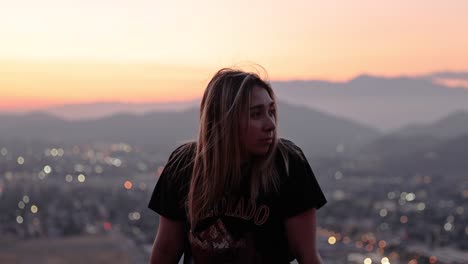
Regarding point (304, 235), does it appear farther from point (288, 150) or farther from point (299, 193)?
point (288, 150)

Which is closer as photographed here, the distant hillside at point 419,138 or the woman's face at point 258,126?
the woman's face at point 258,126

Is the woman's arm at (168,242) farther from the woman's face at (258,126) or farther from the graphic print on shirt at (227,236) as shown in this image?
the woman's face at (258,126)

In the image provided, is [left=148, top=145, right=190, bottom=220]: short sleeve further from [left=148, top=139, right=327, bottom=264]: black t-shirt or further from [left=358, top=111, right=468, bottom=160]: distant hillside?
[left=358, top=111, right=468, bottom=160]: distant hillside

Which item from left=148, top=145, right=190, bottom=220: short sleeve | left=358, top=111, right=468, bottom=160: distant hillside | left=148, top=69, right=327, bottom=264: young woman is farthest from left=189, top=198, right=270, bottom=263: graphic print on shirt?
left=358, top=111, right=468, bottom=160: distant hillside

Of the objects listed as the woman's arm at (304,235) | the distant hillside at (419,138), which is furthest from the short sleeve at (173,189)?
the distant hillside at (419,138)

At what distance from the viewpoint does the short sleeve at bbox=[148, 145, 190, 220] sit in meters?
2.70

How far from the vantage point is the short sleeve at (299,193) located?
2.54m

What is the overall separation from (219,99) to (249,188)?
0.85ft

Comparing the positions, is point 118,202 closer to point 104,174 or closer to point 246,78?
point 104,174

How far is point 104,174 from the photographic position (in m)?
69.9

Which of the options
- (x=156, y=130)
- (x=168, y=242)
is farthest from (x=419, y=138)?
(x=168, y=242)

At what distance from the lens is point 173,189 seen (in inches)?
107

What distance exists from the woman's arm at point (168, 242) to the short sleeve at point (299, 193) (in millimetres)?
356

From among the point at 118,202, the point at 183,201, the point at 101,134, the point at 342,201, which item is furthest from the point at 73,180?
the point at 183,201
